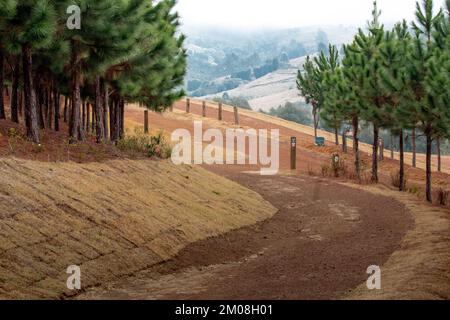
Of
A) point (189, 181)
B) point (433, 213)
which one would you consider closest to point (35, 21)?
point (189, 181)

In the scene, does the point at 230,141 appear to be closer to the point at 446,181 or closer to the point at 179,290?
the point at 446,181

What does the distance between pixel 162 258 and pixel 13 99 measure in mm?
11468

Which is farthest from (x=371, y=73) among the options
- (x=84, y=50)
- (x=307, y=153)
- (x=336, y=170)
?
(x=307, y=153)

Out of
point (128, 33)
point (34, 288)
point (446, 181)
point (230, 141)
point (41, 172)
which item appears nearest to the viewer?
point (34, 288)

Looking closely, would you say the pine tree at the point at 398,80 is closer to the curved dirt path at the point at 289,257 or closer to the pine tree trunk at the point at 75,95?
the curved dirt path at the point at 289,257

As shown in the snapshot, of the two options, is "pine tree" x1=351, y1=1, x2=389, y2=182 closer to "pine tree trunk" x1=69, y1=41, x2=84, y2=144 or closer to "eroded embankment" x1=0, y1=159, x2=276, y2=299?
"eroded embankment" x1=0, y1=159, x2=276, y2=299

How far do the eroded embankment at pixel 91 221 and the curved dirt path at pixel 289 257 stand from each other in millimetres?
586

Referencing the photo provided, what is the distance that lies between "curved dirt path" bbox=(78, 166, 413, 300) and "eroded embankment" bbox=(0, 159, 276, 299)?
1.92ft

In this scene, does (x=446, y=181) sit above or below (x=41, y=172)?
below

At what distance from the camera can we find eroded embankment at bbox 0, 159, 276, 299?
464 inches

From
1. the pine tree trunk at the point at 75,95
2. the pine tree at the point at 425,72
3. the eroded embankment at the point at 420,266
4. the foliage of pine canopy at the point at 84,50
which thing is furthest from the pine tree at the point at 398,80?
the pine tree trunk at the point at 75,95

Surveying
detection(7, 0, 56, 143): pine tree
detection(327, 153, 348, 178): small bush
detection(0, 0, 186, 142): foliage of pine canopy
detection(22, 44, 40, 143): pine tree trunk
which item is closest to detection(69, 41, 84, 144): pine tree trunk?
detection(0, 0, 186, 142): foliage of pine canopy

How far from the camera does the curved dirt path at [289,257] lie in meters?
11.5

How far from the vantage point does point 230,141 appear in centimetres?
5497
